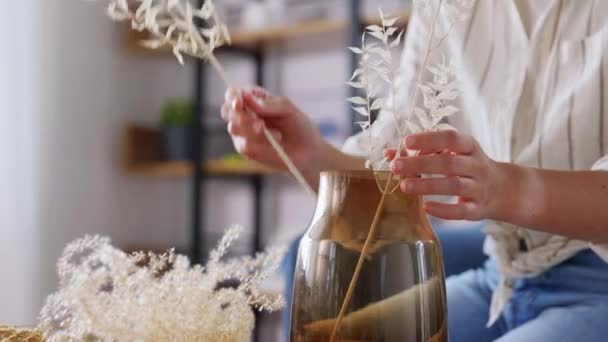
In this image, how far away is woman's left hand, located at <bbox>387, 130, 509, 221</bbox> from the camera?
49cm

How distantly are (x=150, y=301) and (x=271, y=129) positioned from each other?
356 mm

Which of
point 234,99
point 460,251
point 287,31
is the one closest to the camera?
point 234,99

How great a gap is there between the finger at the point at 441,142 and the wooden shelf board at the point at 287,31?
5.01 ft

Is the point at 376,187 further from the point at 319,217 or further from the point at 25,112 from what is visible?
the point at 25,112

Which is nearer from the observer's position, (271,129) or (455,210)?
(455,210)

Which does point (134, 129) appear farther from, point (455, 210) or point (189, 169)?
point (455, 210)

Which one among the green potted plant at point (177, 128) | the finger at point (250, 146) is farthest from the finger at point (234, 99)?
the green potted plant at point (177, 128)

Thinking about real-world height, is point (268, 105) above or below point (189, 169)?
above

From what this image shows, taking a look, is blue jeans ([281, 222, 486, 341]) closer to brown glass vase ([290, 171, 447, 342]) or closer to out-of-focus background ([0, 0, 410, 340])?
brown glass vase ([290, 171, 447, 342])

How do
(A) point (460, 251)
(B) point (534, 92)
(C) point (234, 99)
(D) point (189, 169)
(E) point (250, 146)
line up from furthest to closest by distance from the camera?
(D) point (189, 169) < (A) point (460, 251) < (B) point (534, 92) < (E) point (250, 146) < (C) point (234, 99)

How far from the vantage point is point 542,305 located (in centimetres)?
79

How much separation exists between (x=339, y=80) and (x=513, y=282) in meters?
1.57

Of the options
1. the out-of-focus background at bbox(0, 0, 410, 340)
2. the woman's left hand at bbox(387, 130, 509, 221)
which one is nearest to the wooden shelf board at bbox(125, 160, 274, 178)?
the out-of-focus background at bbox(0, 0, 410, 340)

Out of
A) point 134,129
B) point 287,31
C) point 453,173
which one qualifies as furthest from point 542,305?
point 134,129
